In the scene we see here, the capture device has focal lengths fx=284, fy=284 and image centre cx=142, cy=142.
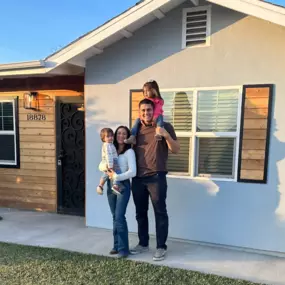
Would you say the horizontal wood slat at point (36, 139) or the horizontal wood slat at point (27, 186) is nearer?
the horizontal wood slat at point (36, 139)

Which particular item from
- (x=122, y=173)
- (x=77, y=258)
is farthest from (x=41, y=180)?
(x=122, y=173)

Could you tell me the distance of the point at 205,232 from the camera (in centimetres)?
374

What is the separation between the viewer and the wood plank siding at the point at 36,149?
495 centimetres

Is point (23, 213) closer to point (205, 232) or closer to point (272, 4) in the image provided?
point (205, 232)

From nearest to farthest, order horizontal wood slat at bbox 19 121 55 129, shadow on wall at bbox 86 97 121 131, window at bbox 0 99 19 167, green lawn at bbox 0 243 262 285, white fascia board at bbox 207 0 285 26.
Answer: green lawn at bbox 0 243 262 285, white fascia board at bbox 207 0 285 26, shadow on wall at bbox 86 97 121 131, horizontal wood slat at bbox 19 121 55 129, window at bbox 0 99 19 167

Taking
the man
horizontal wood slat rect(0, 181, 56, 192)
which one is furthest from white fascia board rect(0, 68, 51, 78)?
horizontal wood slat rect(0, 181, 56, 192)

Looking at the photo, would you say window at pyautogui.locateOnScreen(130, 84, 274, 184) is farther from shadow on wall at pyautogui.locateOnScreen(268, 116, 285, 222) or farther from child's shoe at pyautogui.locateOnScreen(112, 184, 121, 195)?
child's shoe at pyautogui.locateOnScreen(112, 184, 121, 195)

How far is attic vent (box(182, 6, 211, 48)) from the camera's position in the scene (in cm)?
353

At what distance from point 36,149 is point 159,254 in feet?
9.92

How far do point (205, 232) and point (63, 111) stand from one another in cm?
304

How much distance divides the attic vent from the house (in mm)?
12

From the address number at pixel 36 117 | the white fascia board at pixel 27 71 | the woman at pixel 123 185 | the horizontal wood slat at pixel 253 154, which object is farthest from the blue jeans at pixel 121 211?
the address number at pixel 36 117

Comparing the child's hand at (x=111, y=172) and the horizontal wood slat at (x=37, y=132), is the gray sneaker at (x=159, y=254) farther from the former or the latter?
the horizontal wood slat at (x=37, y=132)

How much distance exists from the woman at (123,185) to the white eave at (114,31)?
1.32 metres
